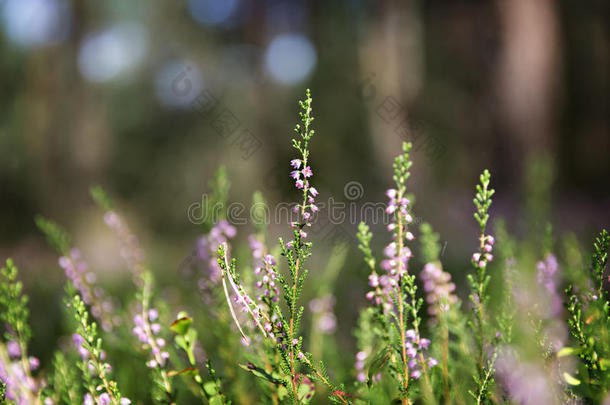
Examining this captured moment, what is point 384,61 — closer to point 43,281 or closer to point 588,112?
point 43,281

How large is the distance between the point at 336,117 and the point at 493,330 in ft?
56.4

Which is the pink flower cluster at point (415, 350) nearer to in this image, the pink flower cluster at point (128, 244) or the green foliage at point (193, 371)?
the green foliage at point (193, 371)

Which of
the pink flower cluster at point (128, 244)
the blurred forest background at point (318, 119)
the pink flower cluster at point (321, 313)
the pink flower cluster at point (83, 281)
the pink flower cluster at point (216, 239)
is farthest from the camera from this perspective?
the blurred forest background at point (318, 119)

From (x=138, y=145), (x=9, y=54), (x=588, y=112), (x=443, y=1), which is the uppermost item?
(x=443, y=1)

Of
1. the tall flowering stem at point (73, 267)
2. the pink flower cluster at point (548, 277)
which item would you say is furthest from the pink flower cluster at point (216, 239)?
the pink flower cluster at point (548, 277)

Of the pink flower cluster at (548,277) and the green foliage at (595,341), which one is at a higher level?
the pink flower cluster at (548,277)

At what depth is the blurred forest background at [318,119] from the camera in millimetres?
5074

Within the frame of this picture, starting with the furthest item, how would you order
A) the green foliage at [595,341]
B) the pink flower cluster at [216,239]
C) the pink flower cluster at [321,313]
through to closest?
1. the pink flower cluster at [321,313]
2. the pink flower cluster at [216,239]
3. the green foliage at [595,341]

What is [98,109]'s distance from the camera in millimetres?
6301

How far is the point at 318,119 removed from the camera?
17.4 m

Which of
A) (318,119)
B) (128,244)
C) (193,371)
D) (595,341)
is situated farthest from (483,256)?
(318,119)

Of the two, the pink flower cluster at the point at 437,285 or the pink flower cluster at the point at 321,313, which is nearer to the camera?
the pink flower cluster at the point at 437,285

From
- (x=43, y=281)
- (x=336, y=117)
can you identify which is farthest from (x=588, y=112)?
(x=43, y=281)

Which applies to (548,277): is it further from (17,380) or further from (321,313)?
(17,380)
